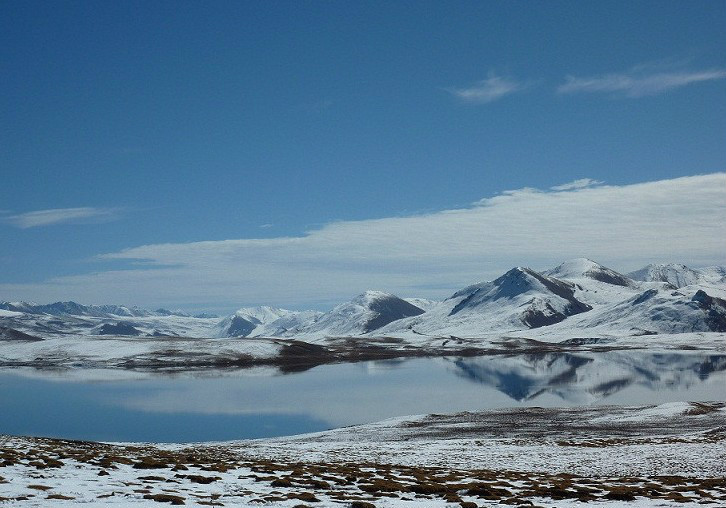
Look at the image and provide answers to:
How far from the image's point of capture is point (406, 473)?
29578 mm

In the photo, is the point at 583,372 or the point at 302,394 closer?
the point at 302,394

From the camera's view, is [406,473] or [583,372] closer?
[406,473]

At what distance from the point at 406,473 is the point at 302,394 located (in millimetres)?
70527

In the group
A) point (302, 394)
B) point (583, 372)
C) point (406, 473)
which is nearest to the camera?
point (406, 473)

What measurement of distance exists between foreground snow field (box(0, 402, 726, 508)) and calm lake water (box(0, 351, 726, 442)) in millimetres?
21569

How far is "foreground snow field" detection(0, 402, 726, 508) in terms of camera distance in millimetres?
20281

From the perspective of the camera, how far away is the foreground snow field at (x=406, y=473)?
20.3m

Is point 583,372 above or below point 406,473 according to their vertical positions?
below

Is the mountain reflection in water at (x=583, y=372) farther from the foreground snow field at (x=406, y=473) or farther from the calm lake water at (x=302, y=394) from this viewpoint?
the foreground snow field at (x=406, y=473)

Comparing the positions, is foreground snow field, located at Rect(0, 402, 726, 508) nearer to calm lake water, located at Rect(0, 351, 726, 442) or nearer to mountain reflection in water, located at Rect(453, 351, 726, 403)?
calm lake water, located at Rect(0, 351, 726, 442)

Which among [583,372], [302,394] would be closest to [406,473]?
[302,394]

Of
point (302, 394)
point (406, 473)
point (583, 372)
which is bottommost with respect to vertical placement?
point (583, 372)

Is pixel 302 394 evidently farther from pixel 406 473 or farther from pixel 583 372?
pixel 406 473

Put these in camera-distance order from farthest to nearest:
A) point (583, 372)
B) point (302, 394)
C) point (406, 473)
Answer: point (583, 372)
point (302, 394)
point (406, 473)
